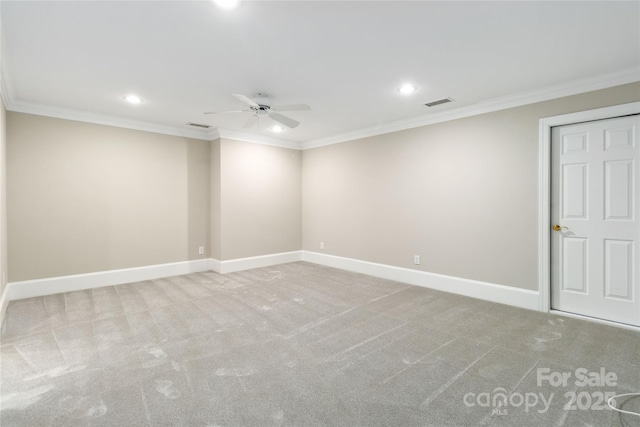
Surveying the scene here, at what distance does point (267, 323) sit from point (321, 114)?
2939 millimetres

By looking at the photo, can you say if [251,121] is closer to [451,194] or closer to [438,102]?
[438,102]

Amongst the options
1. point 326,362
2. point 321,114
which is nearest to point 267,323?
point 326,362

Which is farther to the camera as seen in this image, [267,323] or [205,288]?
[205,288]

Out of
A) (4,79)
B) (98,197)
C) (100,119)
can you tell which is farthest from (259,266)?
(4,79)

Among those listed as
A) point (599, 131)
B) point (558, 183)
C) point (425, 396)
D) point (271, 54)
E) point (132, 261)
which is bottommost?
point (425, 396)

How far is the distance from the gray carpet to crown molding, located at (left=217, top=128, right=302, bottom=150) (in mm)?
2911

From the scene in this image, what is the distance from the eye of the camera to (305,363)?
2.45 meters

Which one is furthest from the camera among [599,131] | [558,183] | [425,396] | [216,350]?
[558,183]

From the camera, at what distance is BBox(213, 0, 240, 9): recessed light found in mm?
1954

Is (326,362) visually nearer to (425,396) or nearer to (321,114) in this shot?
(425,396)

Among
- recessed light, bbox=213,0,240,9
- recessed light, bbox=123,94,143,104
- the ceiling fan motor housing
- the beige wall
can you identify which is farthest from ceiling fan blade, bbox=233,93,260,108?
the beige wall

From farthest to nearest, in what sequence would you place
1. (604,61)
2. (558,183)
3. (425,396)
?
(558,183)
(604,61)
(425,396)

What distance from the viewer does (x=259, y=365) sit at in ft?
7.91

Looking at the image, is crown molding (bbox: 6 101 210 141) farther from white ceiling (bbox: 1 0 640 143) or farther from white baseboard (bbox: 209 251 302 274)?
white baseboard (bbox: 209 251 302 274)
